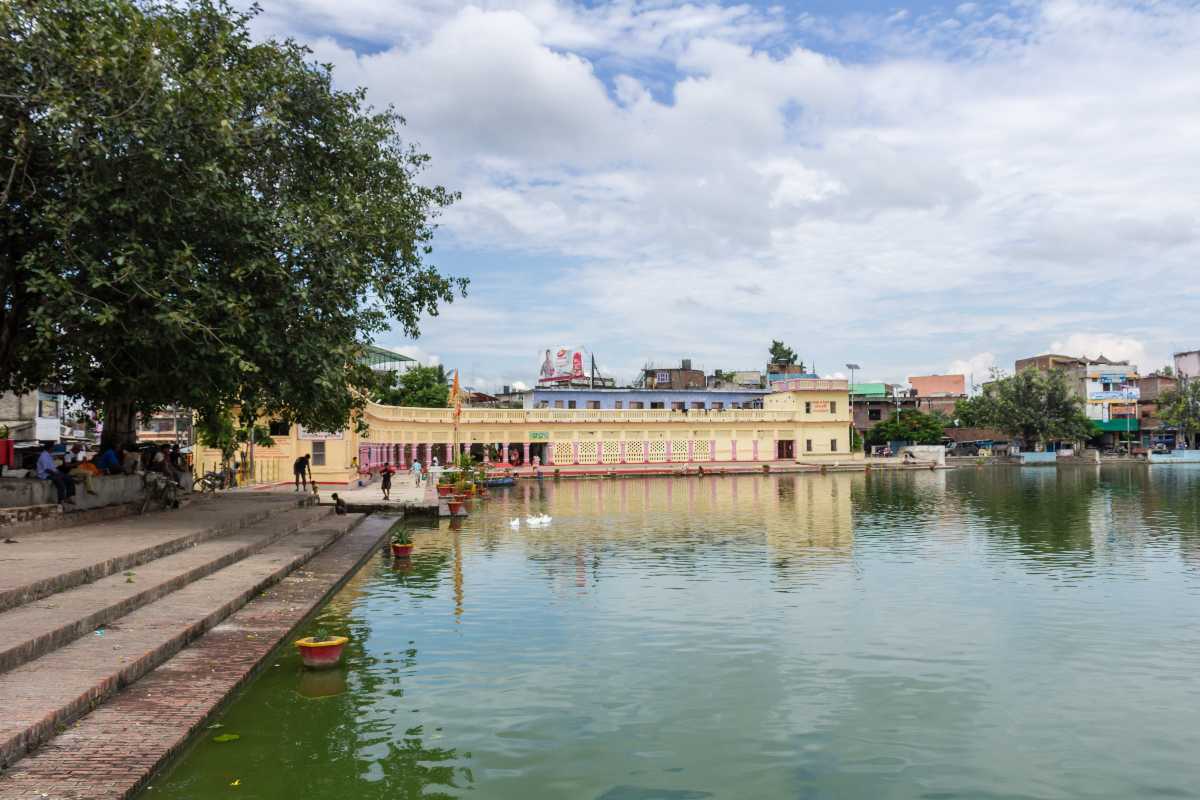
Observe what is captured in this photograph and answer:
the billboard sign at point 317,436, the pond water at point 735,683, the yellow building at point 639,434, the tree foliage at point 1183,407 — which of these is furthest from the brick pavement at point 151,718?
the tree foliage at point 1183,407

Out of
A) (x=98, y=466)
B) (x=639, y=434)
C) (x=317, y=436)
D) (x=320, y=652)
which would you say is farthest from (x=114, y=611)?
(x=639, y=434)

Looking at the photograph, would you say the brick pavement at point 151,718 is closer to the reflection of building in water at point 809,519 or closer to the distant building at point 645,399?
the reflection of building in water at point 809,519

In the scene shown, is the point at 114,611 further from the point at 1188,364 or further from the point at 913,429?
the point at 1188,364

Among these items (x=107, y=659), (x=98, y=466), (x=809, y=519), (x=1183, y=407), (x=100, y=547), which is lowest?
(x=809, y=519)

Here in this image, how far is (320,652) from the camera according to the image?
988cm

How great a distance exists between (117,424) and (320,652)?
16.2m

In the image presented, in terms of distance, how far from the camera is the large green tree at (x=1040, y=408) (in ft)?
263

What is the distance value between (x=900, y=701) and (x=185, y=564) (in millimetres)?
10240

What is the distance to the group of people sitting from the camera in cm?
1759

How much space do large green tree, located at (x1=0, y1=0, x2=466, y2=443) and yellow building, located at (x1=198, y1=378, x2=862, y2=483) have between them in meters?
31.8

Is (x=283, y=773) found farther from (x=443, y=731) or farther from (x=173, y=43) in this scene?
(x=173, y=43)

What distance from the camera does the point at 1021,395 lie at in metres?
81.5

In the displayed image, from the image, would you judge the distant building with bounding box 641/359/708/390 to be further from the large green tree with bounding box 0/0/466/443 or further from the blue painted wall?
the large green tree with bounding box 0/0/466/443

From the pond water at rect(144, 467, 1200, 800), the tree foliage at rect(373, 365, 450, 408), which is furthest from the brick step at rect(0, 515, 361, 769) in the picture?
the tree foliage at rect(373, 365, 450, 408)
